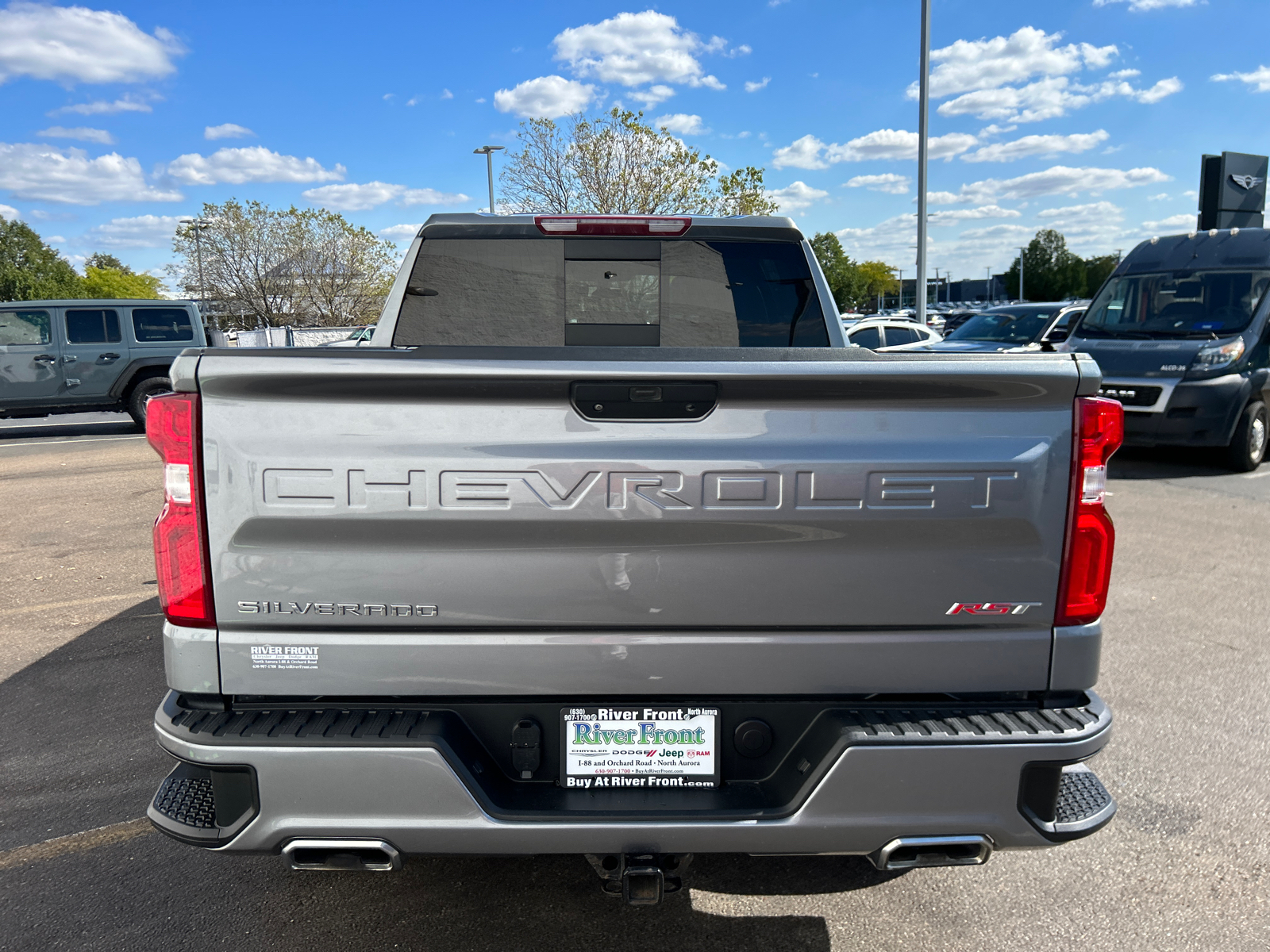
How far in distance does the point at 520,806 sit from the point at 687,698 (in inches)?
18.3

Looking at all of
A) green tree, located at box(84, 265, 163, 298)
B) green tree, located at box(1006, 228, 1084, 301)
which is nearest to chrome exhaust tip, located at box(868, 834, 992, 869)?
green tree, located at box(1006, 228, 1084, 301)

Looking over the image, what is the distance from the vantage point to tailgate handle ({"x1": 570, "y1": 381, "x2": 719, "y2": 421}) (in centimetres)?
204

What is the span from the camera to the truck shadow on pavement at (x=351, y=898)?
2.61 metres

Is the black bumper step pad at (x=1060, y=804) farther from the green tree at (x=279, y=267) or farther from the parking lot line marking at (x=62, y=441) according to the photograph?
the green tree at (x=279, y=267)

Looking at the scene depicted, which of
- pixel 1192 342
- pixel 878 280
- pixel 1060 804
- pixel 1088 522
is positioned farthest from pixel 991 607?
pixel 878 280

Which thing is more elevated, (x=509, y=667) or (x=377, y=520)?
(x=377, y=520)

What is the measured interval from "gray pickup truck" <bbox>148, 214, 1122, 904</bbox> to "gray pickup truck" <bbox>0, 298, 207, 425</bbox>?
1397 centimetres

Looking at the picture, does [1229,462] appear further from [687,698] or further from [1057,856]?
[687,698]

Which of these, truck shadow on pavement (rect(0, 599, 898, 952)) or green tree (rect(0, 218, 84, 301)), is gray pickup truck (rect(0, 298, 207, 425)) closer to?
truck shadow on pavement (rect(0, 599, 898, 952))

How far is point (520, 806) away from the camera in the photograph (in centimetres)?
213

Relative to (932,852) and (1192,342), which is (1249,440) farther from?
(932,852)

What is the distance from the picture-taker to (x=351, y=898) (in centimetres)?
282

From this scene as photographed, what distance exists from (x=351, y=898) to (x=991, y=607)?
2.10 metres

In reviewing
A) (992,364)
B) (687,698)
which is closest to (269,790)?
(687,698)
